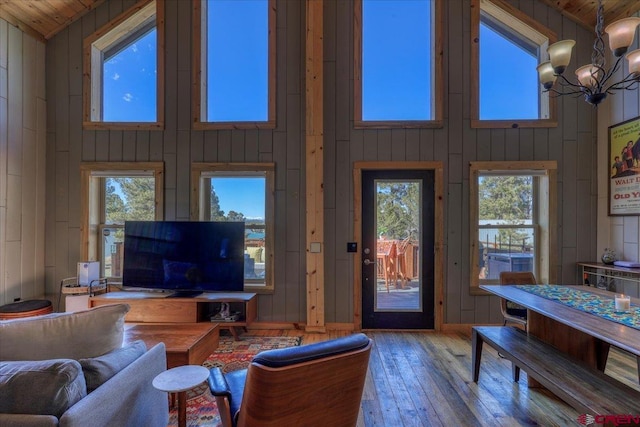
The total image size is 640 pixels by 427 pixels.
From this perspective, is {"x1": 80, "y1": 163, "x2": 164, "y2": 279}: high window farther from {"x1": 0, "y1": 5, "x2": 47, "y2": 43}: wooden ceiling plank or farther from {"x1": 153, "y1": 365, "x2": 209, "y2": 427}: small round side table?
{"x1": 153, "y1": 365, "x2": 209, "y2": 427}: small round side table

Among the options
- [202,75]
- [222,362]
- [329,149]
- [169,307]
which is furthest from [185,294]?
[202,75]

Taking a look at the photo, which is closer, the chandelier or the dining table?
the dining table

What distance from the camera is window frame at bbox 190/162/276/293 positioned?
4.07 m

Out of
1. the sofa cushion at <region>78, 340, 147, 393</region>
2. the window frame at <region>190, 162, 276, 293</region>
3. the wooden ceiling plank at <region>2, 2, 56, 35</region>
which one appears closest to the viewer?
the sofa cushion at <region>78, 340, 147, 393</region>

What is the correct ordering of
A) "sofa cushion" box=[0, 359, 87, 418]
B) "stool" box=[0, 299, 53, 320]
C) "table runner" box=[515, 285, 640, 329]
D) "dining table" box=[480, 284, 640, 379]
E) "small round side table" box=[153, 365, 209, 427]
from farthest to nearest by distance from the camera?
"stool" box=[0, 299, 53, 320]
"table runner" box=[515, 285, 640, 329]
"dining table" box=[480, 284, 640, 379]
"small round side table" box=[153, 365, 209, 427]
"sofa cushion" box=[0, 359, 87, 418]

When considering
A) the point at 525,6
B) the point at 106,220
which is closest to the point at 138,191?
the point at 106,220

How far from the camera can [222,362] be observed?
10.4ft

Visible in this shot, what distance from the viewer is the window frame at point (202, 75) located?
409cm

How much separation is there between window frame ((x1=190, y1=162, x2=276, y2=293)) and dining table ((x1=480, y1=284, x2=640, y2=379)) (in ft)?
8.27

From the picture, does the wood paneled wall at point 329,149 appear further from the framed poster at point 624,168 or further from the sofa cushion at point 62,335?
the sofa cushion at point 62,335

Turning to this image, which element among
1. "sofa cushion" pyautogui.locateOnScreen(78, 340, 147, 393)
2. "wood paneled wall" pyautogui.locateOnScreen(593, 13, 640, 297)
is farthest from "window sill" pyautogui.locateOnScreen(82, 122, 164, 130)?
"wood paneled wall" pyautogui.locateOnScreen(593, 13, 640, 297)

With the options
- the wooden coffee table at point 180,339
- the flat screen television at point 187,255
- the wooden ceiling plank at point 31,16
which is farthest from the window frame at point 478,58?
the wooden ceiling plank at point 31,16

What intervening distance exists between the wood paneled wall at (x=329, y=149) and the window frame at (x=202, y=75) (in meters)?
0.08

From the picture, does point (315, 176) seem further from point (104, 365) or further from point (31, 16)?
point (31, 16)
